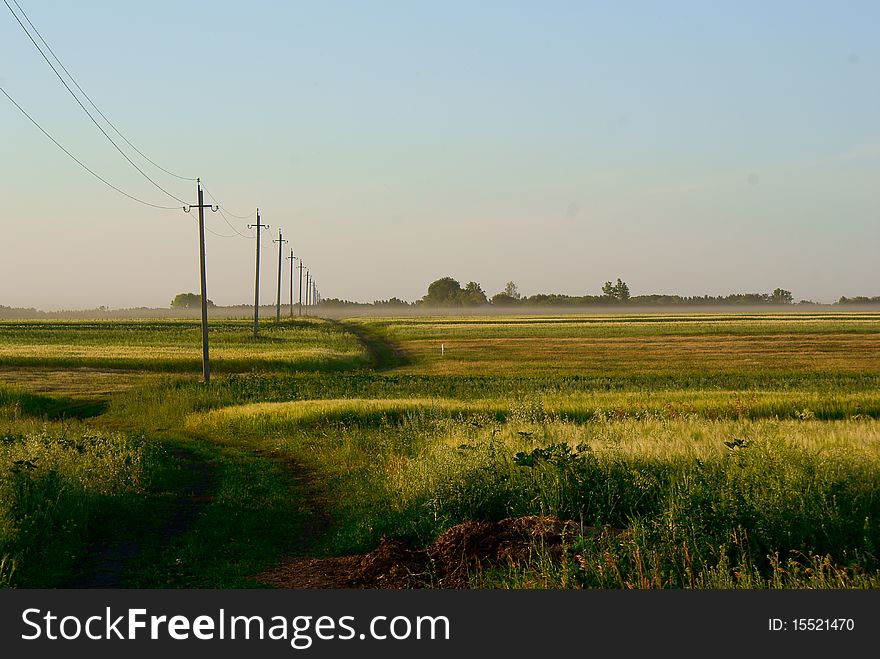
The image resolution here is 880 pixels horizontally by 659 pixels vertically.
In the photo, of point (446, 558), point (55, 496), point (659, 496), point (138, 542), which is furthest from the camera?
point (55, 496)

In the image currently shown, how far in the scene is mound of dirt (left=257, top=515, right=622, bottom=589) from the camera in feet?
35.1

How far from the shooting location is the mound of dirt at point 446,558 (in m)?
10.7

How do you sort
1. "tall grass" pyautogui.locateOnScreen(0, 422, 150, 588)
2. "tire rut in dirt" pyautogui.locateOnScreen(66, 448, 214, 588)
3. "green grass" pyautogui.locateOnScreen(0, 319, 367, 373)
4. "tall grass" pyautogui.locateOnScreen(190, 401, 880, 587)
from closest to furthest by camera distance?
"tall grass" pyautogui.locateOnScreen(190, 401, 880, 587) < "tire rut in dirt" pyautogui.locateOnScreen(66, 448, 214, 588) < "tall grass" pyautogui.locateOnScreen(0, 422, 150, 588) < "green grass" pyautogui.locateOnScreen(0, 319, 367, 373)

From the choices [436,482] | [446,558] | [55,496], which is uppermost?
[436,482]

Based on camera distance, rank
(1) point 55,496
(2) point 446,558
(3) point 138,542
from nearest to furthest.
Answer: (2) point 446,558 < (3) point 138,542 < (1) point 55,496

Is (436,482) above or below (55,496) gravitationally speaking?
above

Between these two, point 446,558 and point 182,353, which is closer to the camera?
point 446,558

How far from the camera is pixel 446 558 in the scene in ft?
36.9

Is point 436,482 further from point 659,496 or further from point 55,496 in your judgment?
point 55,496

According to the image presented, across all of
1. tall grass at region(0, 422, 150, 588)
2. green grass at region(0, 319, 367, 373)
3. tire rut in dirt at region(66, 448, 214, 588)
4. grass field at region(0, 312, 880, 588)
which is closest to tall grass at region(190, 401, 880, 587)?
grass field at region(0, 312, 880, 588)

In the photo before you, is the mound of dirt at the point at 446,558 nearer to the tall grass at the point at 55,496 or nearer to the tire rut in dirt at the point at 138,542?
the tire rut in dirt at the point at 138,542

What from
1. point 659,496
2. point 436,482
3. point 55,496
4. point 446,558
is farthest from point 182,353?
point 446,558

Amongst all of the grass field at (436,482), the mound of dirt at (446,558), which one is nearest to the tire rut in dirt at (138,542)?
the grass field at (436,482)

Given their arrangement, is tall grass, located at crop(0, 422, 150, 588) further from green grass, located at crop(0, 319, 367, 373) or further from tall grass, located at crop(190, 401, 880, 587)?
Result: green grass, located at crop(0, 319, 367, 373)
